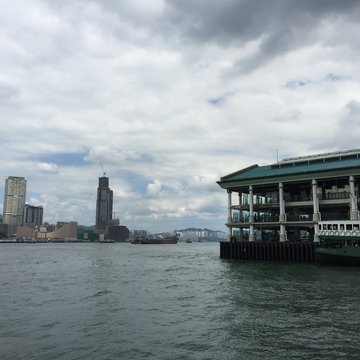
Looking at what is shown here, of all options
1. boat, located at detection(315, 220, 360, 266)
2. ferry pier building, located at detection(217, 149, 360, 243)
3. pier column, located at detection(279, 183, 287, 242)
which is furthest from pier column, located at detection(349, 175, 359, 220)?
pier column, located at detection(279, 183, 287, 242)

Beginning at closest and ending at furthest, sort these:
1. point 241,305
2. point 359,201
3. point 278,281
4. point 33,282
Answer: point 241,305, point 278,281, point 33,282, point 359,201

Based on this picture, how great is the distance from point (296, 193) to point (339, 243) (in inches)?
906

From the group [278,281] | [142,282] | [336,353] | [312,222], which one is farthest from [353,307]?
[312,222]

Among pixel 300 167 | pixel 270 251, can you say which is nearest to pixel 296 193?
pixel 300 167

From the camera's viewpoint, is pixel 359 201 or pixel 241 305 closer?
pixel 241 305

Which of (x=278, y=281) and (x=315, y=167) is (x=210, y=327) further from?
(x=315, y=167)

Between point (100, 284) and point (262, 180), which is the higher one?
point (262, 180)

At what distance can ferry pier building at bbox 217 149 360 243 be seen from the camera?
73188mm

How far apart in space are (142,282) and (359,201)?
47.3 meters

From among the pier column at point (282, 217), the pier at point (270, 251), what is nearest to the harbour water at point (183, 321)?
the pier at point (270, 251)

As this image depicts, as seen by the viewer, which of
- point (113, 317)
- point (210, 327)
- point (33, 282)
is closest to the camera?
point (210, 327)

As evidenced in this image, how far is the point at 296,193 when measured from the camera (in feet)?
280

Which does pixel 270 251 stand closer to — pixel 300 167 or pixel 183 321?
pixel 300 167

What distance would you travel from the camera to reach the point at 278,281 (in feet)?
138
